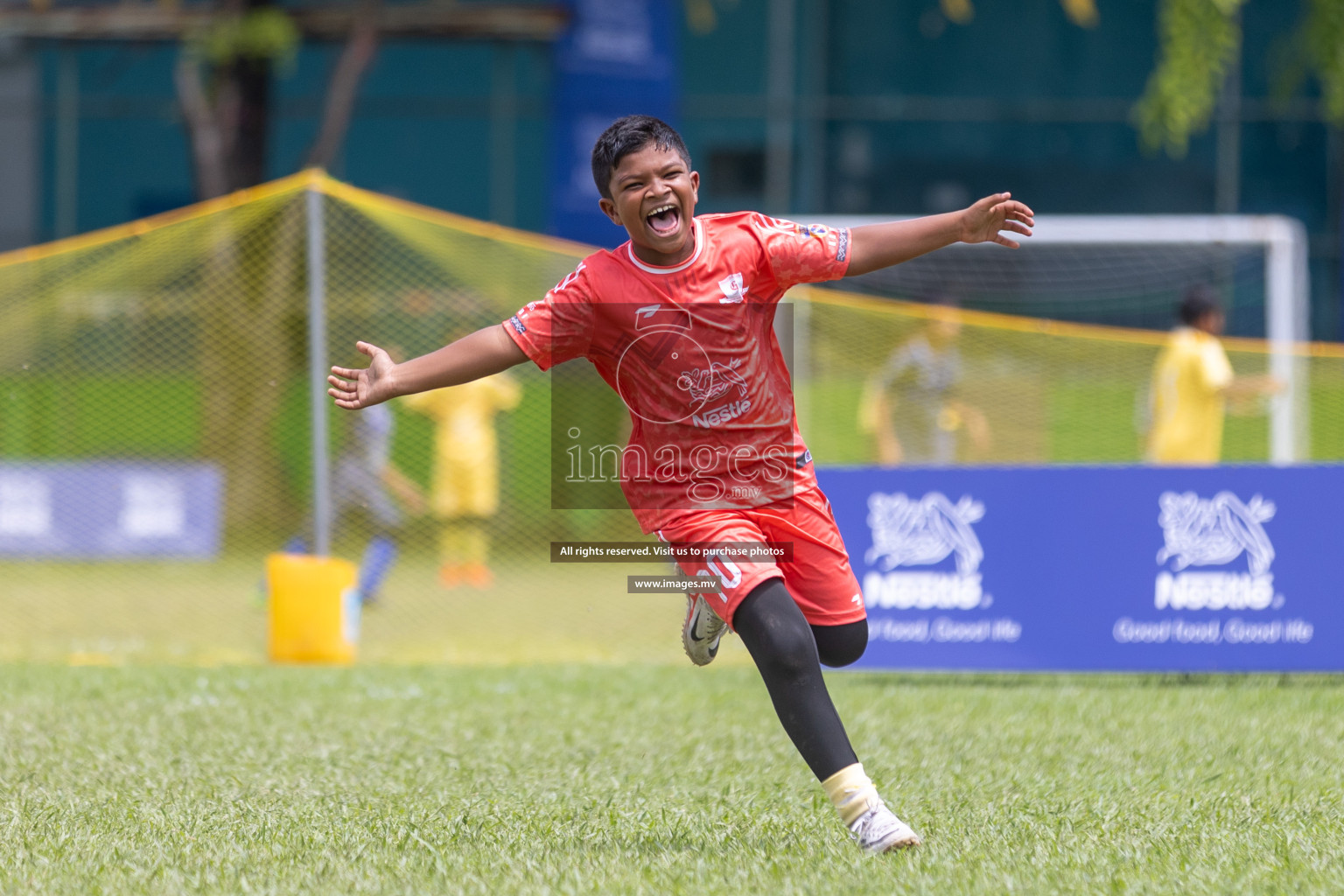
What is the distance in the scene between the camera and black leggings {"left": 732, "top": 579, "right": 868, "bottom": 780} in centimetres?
390

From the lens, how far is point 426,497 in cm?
1343

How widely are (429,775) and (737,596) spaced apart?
1.70 m

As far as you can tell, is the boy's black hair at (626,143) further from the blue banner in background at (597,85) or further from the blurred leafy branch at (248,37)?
the blue banner in background at (597,85)

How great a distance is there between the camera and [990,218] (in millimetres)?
4133

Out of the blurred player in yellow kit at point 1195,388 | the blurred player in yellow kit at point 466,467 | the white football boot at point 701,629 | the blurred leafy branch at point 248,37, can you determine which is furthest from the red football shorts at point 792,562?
the blurred leafy branch at point 248,37

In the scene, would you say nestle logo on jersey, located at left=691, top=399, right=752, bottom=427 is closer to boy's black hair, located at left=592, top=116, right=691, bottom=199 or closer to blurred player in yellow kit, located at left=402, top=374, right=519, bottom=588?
boy's black hair, located at left=592, top=116, right=691, bottom=199

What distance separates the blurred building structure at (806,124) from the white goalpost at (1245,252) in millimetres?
4781

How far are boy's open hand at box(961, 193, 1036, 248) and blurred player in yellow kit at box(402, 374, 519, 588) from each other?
26.5ft

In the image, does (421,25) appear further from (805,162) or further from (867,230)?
(867,230)

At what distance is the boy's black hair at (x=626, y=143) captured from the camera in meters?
3.94

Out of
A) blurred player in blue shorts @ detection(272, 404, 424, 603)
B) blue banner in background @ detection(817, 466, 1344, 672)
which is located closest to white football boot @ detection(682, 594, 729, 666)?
blue banner in background @ detection(817, 466, 1344, 672)

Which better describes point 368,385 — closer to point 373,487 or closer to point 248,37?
point 373,487

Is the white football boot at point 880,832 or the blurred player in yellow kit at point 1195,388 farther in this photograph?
the blurred player in yellow kit at point 1195,388

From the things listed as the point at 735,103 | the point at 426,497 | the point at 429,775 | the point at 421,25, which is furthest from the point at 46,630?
the point at 735,103
